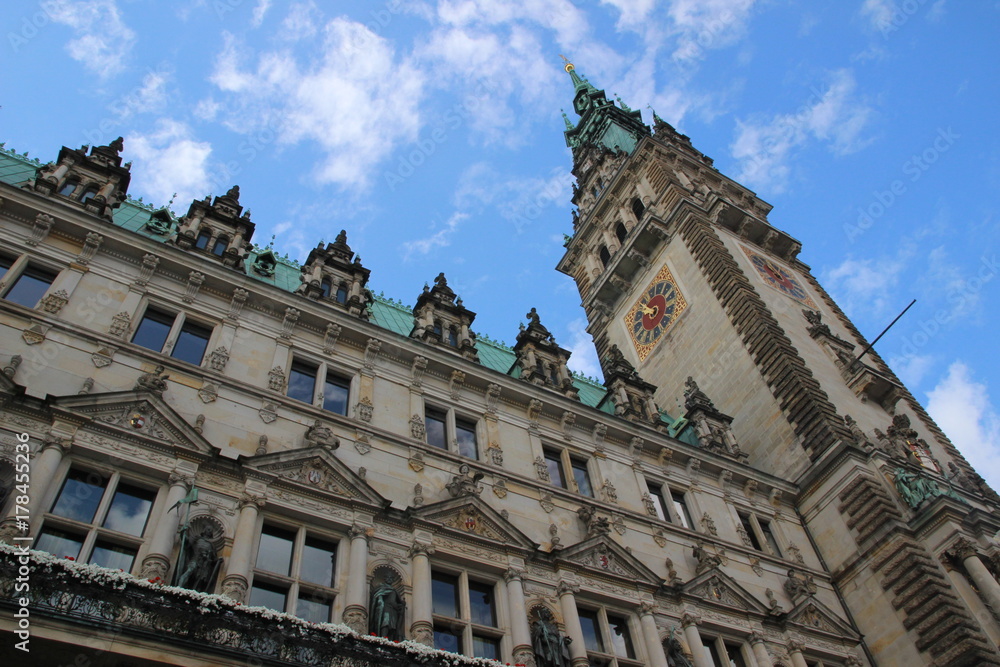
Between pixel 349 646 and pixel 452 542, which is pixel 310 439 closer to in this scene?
pixel 452 542

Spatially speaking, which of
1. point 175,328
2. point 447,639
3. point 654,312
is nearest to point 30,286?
point 175,328

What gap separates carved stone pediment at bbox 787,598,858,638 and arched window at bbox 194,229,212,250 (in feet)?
57.5

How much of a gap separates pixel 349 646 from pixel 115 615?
3.13 metres

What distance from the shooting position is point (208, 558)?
13.1 metres

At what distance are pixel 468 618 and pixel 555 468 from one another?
646cm

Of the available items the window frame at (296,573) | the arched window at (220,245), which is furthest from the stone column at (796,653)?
the arched window at (220,245)

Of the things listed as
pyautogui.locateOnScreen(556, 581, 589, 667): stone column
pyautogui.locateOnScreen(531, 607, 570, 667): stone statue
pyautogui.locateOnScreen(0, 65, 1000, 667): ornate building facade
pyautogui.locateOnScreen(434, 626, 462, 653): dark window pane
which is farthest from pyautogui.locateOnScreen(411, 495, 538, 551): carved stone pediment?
pyautogui.locateOnScreen(434, 626, 462, 653): dark window pane

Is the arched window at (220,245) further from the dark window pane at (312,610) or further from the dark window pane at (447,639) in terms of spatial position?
the dark window pane at (447,639)

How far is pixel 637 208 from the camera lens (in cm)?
4369

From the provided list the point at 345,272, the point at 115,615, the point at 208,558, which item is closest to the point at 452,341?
the point at 345,272

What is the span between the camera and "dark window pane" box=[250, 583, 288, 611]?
13.6 m

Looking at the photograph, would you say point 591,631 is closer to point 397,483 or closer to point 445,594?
point 445,594

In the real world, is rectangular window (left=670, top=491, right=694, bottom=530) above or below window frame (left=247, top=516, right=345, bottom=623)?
above

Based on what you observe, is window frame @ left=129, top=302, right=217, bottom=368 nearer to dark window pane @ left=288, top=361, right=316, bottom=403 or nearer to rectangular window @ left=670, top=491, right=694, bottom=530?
dark window pane @ left=288, top=361, right=316, bottom=403
